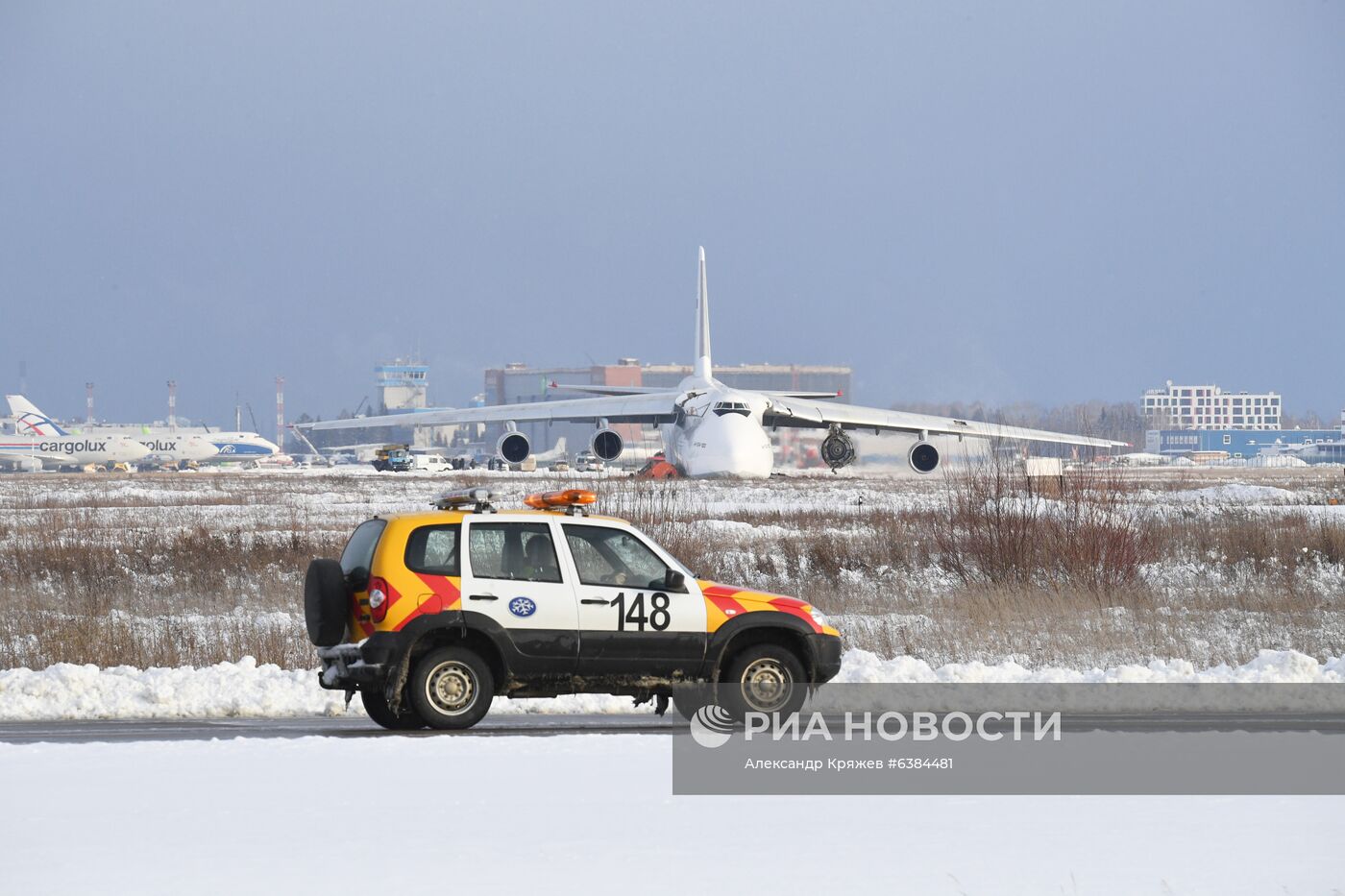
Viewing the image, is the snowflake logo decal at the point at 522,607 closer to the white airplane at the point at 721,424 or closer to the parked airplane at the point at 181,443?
the white airplane at the point at 721,424

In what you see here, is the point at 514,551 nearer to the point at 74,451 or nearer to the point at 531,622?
the point at 531,622

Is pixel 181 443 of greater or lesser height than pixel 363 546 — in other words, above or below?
below

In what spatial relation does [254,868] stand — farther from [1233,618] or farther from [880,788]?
[1233,618]

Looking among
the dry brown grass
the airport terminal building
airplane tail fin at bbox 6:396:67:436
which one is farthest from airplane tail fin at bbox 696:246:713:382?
the airport terminal building

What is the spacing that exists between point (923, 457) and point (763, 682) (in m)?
40.3

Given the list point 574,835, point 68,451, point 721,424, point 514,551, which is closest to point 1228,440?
point 68,451

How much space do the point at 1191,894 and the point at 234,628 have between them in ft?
40.7

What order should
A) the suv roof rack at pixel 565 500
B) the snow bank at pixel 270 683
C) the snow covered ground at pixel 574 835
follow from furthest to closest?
the snow bank at pixel 270 683, the suv roof rack at pixel 565 500, the snow covered ground at pixel 574 835

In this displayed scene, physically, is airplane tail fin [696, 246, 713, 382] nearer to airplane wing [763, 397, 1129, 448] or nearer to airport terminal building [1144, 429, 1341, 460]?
airplane wing [763, 397, 1129, 448]

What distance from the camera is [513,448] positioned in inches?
2020

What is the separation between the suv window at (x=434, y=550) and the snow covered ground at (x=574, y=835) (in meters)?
1.53

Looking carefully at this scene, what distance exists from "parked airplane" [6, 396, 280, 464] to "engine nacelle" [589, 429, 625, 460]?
8739cm

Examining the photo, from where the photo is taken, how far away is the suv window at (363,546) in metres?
10.6

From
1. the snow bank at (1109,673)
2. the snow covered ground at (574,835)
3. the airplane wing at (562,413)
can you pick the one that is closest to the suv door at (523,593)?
the snow covered ground at (574,835)
